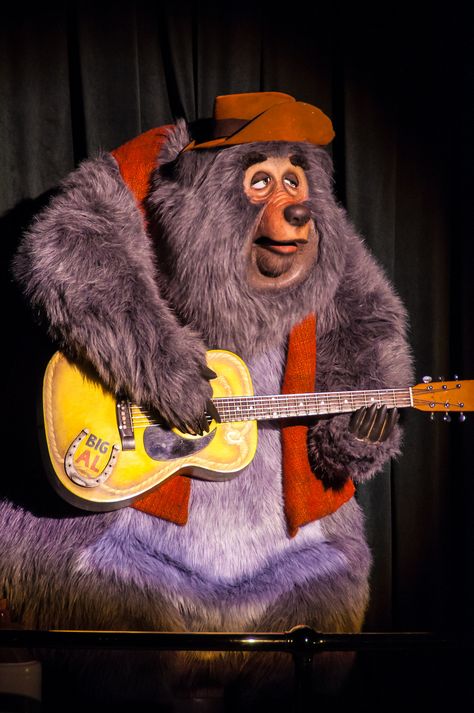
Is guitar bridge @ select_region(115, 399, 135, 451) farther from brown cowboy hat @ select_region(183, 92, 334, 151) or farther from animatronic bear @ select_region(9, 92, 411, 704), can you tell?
brown cowboy hat @ select_region(183, 92, 334, 151)

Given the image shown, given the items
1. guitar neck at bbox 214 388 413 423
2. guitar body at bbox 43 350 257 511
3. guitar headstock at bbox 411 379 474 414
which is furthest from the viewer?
guitar headstock at bbox 411 379 474 414

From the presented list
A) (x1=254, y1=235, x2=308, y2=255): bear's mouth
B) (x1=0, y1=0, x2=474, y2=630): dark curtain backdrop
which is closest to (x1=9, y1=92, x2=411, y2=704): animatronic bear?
(x1=254, y1=235, x2=308, y2=255): bear's mouth

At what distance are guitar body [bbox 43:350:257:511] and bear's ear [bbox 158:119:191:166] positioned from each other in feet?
1.49

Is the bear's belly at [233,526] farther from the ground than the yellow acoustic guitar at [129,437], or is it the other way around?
the yellow acoustic guitar at [129,437]

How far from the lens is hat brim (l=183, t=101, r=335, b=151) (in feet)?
5.19

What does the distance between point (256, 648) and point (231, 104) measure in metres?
1.02

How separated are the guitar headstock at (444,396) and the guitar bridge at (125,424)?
0.59m

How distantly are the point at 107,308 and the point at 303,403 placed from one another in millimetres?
438

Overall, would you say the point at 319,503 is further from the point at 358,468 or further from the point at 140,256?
the point at 140,256

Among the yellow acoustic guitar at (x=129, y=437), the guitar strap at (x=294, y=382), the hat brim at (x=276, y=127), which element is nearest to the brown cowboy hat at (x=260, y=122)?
the hat brim at (x=276, y=127)

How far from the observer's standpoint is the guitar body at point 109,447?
1504 millimetres

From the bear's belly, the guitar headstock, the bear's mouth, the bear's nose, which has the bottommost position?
the bear's belly

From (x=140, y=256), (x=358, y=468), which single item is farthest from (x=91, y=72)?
(x=358, y=468)

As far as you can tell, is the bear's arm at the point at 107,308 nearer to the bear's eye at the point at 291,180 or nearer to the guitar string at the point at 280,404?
the guitar string at the point at 280,404
